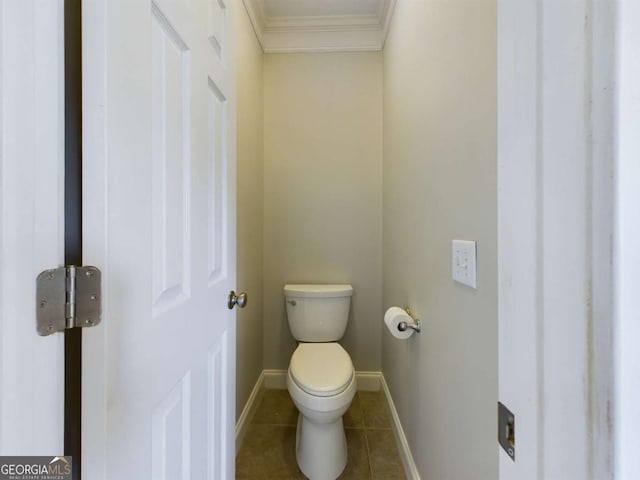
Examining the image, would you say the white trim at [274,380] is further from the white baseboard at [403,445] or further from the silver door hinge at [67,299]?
the silver door hinge at [67,299]

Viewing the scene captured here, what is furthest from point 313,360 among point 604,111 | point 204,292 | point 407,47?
point 407,47

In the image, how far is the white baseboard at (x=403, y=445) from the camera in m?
1.22

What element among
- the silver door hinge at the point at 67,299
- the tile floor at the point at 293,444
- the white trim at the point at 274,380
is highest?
the silver door hinge at the point at 67,299

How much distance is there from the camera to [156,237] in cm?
56

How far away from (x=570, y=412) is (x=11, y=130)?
66 centimetres

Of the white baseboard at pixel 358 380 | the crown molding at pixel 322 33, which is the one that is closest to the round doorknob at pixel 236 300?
the white baseboard at pixel 358 380

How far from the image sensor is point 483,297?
707 mm

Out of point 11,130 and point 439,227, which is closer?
point 11,130

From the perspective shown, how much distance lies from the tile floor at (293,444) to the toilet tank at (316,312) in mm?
453

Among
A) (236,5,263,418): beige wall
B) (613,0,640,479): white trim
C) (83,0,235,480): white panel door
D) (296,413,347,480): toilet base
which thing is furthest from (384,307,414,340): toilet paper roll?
(613,0,640,479): white trim

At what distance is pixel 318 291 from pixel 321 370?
0.56 m

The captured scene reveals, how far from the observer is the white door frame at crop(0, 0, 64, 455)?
0.32m

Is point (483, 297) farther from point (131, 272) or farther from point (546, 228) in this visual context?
point (131, 272)

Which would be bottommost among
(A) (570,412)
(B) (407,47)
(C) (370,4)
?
(A) (570,412)
